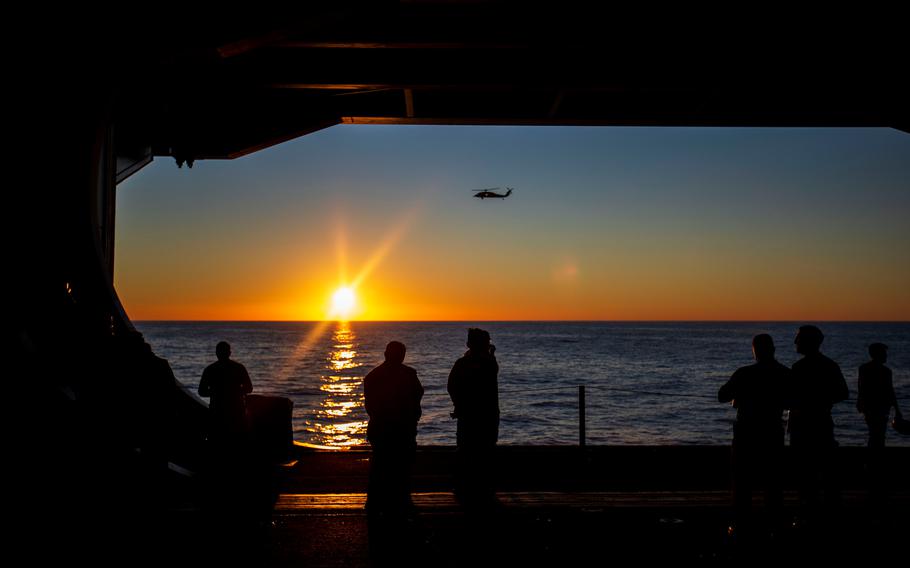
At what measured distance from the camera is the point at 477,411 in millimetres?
7078

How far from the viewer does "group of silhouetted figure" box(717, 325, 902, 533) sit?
5754 mm

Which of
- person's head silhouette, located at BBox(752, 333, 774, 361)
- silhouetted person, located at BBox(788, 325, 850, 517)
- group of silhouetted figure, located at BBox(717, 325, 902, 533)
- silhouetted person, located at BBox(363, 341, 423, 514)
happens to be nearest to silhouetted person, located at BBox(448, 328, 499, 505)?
silhouetted person, located at BBox(363, 341, 423, 514)

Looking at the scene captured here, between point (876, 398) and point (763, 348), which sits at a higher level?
point (763, 348)

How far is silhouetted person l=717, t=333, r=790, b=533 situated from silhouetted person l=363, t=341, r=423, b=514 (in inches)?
107

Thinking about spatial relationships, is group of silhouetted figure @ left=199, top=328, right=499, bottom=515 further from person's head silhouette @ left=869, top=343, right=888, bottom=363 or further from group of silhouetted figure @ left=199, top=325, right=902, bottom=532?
person's head silhouette @ left=869, top=343, right=888, bottom=363

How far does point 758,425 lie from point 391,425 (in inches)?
123

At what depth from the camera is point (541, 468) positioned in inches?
364

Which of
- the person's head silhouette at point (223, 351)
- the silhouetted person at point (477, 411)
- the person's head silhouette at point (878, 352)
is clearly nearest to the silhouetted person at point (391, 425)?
the silhouetted person at point (477, 411)

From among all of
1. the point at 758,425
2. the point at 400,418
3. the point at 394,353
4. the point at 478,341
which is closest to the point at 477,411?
the point at 478,341

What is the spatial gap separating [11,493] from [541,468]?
19.6 ft

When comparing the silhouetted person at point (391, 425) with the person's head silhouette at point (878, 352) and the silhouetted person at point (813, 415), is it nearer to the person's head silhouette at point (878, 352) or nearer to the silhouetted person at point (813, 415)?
the silhouetted person at point (813, 415)

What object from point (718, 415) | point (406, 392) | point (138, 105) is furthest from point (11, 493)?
point (718, 415)

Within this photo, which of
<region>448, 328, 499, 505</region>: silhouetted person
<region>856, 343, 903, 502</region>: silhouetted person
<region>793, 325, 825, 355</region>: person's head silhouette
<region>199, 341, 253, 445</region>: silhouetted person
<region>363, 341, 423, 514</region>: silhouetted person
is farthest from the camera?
<region>199, 341, 253, 445</region>: silhouetted person

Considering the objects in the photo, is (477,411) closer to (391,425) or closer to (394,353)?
(391,425)
